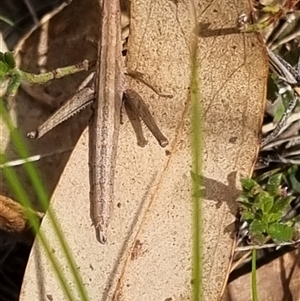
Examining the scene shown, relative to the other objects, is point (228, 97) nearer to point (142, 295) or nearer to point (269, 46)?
point (269, 46)

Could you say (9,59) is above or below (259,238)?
above

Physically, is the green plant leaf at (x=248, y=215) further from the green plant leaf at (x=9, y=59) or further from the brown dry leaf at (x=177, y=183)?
the green plant leaf at (x=9, y=59)

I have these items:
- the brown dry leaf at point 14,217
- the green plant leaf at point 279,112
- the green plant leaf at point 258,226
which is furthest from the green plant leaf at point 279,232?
the brown dry leaf at point 14,217

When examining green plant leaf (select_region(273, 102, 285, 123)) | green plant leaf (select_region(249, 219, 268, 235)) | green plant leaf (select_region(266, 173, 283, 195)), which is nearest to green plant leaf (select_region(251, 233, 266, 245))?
green plant leaf (select_region(249, 219, 268, 235))

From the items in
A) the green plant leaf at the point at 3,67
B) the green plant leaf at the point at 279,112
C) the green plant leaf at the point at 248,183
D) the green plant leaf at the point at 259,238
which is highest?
the green plant leaf at the point at 3,67

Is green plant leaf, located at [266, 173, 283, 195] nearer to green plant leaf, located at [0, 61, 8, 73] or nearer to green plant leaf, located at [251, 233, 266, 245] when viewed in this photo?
green plant leaf, located at [251, 233, 266, 245]

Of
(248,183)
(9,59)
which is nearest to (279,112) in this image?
(248,183)

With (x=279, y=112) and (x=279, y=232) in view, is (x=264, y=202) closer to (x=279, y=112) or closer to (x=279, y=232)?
(x=279, y=232)
